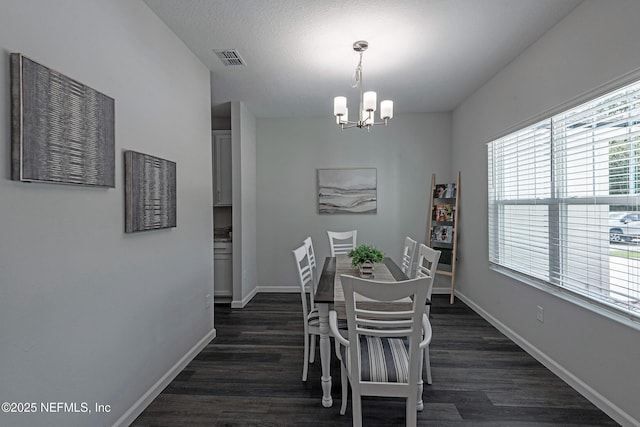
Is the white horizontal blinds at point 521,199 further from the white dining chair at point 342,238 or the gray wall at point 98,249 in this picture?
the gray wall at point 98,249

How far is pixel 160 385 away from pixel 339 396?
1.28 m

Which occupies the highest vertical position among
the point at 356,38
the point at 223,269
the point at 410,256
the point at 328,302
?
the point at 356,38

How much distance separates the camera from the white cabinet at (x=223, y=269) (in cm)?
428

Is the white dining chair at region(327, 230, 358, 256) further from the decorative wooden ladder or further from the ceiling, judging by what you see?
the ceiling

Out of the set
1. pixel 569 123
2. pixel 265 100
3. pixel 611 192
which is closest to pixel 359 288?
pixel 611 192

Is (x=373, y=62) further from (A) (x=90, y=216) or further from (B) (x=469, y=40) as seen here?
(A) (x=90, y=216)

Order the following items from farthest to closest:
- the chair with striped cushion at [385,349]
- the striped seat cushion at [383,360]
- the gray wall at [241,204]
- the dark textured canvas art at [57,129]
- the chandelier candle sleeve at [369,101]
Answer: the gray wall at [241,204] < the chandelier candle sleeve at [369,101] < the striped seat cushion at [383,360] < the chair with striped cushion at [385,349] < the dark textured canvas art at [57,129]

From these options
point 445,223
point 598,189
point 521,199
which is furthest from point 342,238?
point 598,189

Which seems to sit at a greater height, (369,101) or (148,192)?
(369,101)

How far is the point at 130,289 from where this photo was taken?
6.39 ft

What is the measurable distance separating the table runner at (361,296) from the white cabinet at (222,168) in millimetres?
2112

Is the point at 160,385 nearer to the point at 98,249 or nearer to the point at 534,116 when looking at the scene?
the point at 98,249

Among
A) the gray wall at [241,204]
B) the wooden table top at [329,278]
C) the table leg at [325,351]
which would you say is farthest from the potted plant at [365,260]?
the gray wall at [241,204]

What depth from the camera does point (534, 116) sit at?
2.68 m
